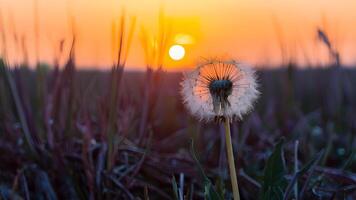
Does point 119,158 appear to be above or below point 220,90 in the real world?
below

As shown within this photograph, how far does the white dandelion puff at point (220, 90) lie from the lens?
777 mm

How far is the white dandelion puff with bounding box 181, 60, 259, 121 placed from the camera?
0.78 meters

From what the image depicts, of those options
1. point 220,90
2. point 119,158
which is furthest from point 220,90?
point 119,158

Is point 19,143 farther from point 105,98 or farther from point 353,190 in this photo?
point 353,190

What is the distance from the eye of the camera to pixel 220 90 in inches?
30.8

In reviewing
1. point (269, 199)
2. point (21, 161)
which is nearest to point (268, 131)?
point (21, 161)

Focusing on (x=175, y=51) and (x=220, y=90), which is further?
(x=175, y=51)

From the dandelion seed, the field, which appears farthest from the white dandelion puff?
Answer: the field

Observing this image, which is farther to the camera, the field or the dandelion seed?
the field

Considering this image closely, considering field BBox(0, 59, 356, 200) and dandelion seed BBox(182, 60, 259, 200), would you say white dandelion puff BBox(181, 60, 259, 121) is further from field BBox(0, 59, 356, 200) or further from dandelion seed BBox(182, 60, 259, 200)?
field BBox(0, 59, 356, 200)

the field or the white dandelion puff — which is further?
the field

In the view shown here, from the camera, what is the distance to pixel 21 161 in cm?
140

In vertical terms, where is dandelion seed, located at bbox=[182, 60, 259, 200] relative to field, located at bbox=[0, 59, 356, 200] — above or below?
above

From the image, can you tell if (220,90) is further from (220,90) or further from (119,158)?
(119,158)
